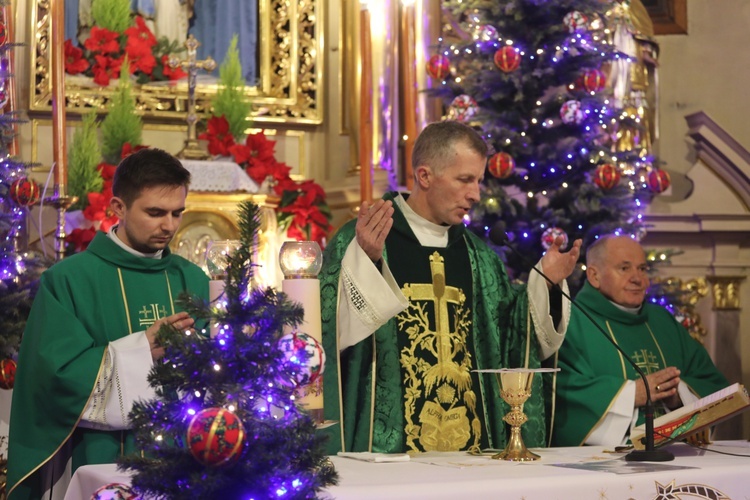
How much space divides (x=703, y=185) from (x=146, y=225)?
5.87 m

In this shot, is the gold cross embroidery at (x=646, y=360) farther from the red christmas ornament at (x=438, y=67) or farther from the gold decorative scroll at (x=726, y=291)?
the gold decorative scroll at (x=726, y=291)

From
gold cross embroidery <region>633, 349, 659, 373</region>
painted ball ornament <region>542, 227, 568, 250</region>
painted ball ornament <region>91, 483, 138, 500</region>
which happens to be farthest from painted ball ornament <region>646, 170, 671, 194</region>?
painted ball ornament <region>91, 483, 138, 500</region>

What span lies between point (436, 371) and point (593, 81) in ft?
10.1

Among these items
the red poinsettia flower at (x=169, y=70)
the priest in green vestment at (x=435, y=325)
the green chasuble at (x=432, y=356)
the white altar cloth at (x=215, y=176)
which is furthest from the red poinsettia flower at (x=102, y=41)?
the green chasuble at (x=432, y=356)

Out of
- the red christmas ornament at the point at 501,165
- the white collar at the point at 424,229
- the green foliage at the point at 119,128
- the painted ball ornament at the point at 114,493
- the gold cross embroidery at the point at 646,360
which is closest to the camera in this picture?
the painted ball ornament at the point at 114,493

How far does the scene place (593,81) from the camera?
663 cm

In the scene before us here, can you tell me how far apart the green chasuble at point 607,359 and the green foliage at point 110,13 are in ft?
12.2

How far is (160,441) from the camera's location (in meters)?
2.23

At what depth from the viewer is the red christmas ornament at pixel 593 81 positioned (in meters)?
6.63

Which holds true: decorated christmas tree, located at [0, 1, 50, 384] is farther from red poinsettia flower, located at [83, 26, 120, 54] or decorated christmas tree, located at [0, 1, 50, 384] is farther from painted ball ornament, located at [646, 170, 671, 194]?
painted ball ornament, located at [646, 170, 671, 194]

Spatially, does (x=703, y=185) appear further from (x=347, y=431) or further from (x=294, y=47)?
(x=347, y=431)

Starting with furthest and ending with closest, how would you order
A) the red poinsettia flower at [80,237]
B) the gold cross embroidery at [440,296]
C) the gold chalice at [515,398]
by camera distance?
the red poinsettia flower at [80,237]
the gold cross embroidery at [440,296]
the gold chalice at [515,398]

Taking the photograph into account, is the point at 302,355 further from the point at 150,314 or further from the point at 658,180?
the point at 658,180

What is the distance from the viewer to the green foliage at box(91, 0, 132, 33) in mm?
7320
